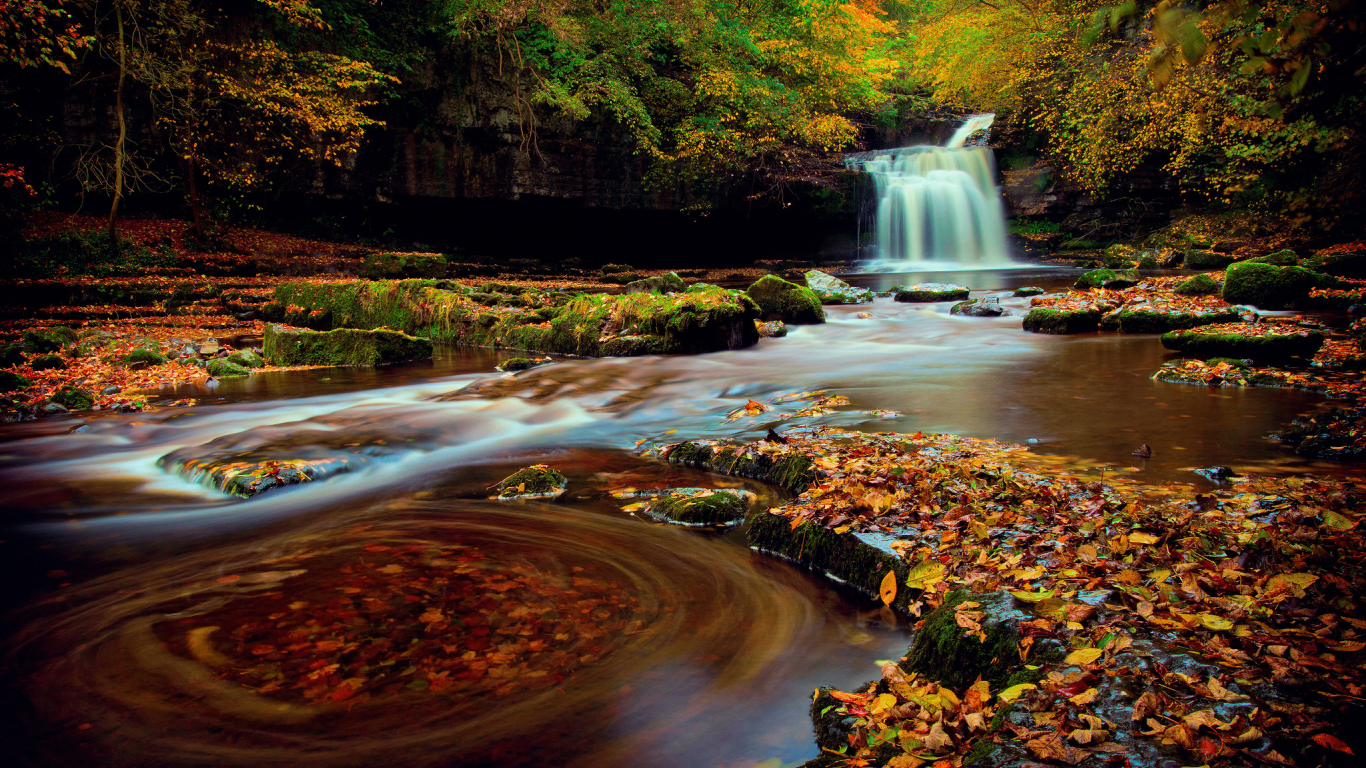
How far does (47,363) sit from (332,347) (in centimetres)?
344

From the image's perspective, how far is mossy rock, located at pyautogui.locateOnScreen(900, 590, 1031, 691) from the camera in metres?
2.22

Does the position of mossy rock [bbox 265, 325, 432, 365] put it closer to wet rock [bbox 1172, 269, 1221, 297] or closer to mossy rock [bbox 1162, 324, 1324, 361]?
mossy rock [bbox 1162, 324, 1324, 361]

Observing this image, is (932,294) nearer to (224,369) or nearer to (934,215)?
(934,215)

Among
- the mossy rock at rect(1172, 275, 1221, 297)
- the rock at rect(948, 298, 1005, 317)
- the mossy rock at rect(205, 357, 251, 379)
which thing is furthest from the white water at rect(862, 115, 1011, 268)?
the mossy rock at rect(205, 357, 251, 379)

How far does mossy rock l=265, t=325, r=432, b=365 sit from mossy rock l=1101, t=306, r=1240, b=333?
37.1ft

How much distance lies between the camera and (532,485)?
5.13 metres

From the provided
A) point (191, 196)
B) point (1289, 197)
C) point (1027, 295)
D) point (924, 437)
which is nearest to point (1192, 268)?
point (1289, 197)

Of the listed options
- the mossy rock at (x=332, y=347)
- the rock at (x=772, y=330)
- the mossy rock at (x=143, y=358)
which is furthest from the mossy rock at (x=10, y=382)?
the rock at (x=772, y=330)

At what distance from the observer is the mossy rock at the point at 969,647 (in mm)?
2219

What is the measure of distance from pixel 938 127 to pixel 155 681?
136ft

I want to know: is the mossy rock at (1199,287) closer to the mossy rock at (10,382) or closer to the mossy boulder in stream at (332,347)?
the mossy boulder in stream at (332,347)

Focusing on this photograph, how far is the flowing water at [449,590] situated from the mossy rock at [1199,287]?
24.8 ft

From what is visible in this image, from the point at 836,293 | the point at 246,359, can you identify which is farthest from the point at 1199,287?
the point at 246,359

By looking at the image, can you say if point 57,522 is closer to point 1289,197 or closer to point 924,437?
point 924,437
